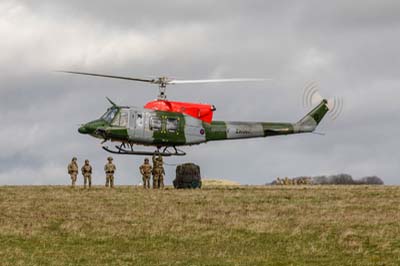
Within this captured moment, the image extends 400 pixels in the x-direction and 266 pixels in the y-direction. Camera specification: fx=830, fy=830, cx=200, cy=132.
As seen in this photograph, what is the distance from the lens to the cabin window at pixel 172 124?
154 ft

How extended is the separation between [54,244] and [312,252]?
7.98 metres

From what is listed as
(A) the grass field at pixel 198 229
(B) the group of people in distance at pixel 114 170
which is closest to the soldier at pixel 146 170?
(B) the group of people in distance at pixel 114 170

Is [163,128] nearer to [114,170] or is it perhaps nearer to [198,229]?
[114,170]

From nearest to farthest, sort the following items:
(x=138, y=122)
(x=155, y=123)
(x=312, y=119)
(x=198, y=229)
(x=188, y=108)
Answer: (x=198, y=229), (x=138, y=122), (x=155, y=123), (x=188, y=108), (x=312, y=119)

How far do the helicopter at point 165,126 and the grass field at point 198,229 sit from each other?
6.88m

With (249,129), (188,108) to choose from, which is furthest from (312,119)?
(188,108)

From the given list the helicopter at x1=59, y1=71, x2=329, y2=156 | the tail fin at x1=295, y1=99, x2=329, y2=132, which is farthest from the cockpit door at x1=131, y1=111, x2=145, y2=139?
the tail fin at x1=295, y1=99, x2=329, y2=132

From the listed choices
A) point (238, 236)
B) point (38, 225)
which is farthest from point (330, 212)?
point (38, 225)

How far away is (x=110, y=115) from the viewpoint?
45.8m

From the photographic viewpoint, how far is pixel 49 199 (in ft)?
121

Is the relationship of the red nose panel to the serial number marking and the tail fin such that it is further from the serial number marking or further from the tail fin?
the tail fin

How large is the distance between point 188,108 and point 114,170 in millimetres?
5611

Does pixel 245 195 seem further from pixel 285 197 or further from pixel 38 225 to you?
pixel 38 225

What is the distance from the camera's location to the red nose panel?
1873 inches
